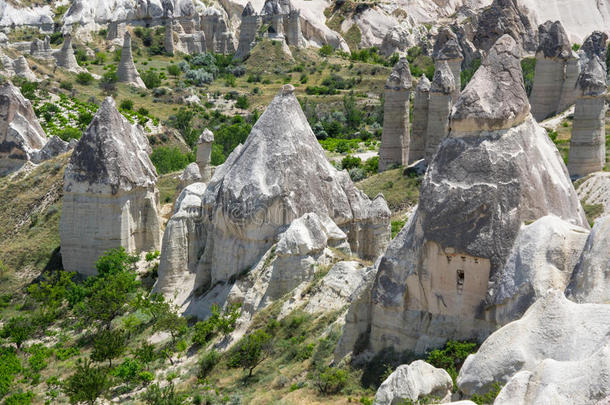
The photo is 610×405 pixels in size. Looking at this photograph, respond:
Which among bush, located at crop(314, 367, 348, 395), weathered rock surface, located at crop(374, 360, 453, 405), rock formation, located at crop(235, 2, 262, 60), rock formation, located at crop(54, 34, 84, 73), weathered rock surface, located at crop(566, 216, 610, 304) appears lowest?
bush, located at crop(314, 367, 348, 395)

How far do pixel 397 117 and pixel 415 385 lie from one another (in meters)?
33.5

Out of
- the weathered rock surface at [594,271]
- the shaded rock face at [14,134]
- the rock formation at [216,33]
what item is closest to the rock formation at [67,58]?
the rock formation at [216,33]

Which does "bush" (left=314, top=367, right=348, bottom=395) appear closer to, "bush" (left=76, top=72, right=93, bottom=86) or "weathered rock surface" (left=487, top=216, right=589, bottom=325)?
"weathered rock surface" (left=487, top=216, right=589, bottom=325)

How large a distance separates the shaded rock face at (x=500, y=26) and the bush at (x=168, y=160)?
55.2 meters

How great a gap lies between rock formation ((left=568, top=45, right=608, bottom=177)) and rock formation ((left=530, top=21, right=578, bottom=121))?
38.5ft

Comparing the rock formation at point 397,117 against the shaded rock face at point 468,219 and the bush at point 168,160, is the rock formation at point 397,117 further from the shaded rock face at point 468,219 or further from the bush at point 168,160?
the shaded rock face at point 468,219

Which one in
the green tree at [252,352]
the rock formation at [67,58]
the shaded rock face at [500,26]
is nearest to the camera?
the green tree at [252,352]

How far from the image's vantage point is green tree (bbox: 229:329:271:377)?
18.2 metres

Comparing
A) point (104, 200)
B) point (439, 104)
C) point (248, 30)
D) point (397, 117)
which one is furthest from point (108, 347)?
point (248, 30)

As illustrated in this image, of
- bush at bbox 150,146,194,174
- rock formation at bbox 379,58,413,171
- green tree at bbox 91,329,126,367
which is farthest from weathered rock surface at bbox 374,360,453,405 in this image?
bush at bbox 150,146,194,174

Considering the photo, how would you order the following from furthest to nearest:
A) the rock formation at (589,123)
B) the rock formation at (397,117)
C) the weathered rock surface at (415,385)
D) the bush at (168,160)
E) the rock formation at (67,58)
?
the rock formation at (67,58)
the bush at (168,160)
the rock formation at (397,117)
the rock formation at (589,123)
the weathered rock surface at (415,385)

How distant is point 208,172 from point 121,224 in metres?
7.04

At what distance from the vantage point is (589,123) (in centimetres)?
3600

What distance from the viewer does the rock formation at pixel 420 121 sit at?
144 feet
